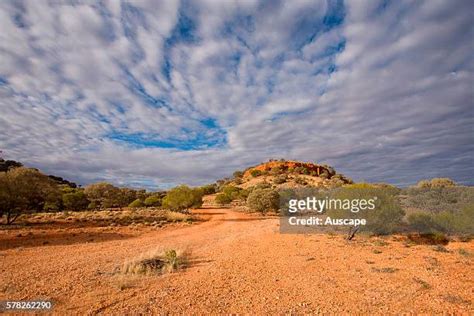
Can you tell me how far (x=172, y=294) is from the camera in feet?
24.0

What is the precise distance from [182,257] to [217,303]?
460 cm

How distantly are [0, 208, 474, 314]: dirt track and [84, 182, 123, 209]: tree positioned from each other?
29.2 metres

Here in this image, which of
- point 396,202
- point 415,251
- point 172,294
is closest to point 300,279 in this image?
point 172,294

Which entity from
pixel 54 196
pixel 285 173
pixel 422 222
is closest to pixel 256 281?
pixel 422 222

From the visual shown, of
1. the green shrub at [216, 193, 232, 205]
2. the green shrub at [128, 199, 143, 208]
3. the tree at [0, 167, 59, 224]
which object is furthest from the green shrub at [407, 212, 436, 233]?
the green shrub at [128, 199, 143, 208]

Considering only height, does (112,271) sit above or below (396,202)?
below

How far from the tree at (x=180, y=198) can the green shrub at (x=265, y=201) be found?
283 inches

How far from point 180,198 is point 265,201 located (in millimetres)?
10059

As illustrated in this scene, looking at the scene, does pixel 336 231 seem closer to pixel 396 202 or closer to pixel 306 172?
pixel 396 202

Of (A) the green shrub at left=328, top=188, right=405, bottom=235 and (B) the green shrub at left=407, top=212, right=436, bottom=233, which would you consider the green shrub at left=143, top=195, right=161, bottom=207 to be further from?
(B) the green shrub at left=407, top=212, right=436, bottom=233

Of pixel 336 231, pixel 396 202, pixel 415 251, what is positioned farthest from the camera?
pixel 336 231

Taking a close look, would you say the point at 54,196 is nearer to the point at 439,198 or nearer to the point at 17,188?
the point at 17,188

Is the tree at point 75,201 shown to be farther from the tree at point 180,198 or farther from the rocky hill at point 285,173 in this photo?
the rocky hill at point 285,173

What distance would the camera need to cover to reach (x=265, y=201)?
1242 inches
